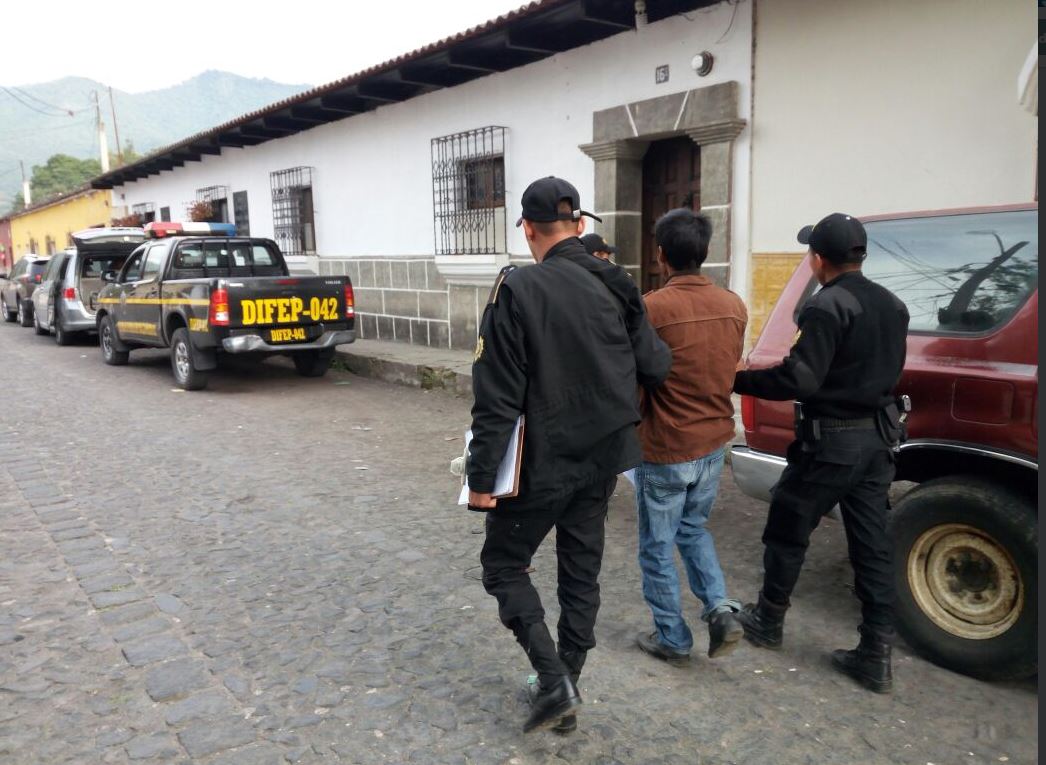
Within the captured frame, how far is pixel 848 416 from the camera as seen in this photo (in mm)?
2836

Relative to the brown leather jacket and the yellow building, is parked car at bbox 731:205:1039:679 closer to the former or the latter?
the brown leather jacket

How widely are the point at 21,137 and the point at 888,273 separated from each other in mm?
234798

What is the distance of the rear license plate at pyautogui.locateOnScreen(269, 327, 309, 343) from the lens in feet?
29.3

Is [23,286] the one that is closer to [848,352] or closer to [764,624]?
[764,624]

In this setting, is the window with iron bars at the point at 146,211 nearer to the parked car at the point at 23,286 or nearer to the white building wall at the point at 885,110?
the parked car at the point at 23,286

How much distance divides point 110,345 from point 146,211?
11498mm

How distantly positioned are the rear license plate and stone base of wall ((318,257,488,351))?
222cm

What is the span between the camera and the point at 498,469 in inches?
97.0

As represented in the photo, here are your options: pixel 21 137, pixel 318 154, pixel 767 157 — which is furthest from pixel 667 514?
pixel 21 137

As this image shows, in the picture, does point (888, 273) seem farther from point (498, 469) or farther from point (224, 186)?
→ point (224, 186)

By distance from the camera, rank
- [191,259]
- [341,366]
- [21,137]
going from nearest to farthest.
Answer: [191,259] < [341,366] < [21,137]

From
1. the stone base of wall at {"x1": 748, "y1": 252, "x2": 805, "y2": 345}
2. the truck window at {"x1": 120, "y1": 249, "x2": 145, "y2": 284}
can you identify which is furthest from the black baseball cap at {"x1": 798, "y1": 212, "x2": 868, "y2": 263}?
the truck window at {"x1": 120, "y1": 249, "x2": 145, "y2": 284}

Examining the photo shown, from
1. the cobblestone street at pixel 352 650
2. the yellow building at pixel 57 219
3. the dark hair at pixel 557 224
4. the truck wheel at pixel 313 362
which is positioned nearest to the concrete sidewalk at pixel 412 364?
the truck wheel at pixel 313 362

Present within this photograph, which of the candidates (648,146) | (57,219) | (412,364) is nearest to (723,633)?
(648,146)
